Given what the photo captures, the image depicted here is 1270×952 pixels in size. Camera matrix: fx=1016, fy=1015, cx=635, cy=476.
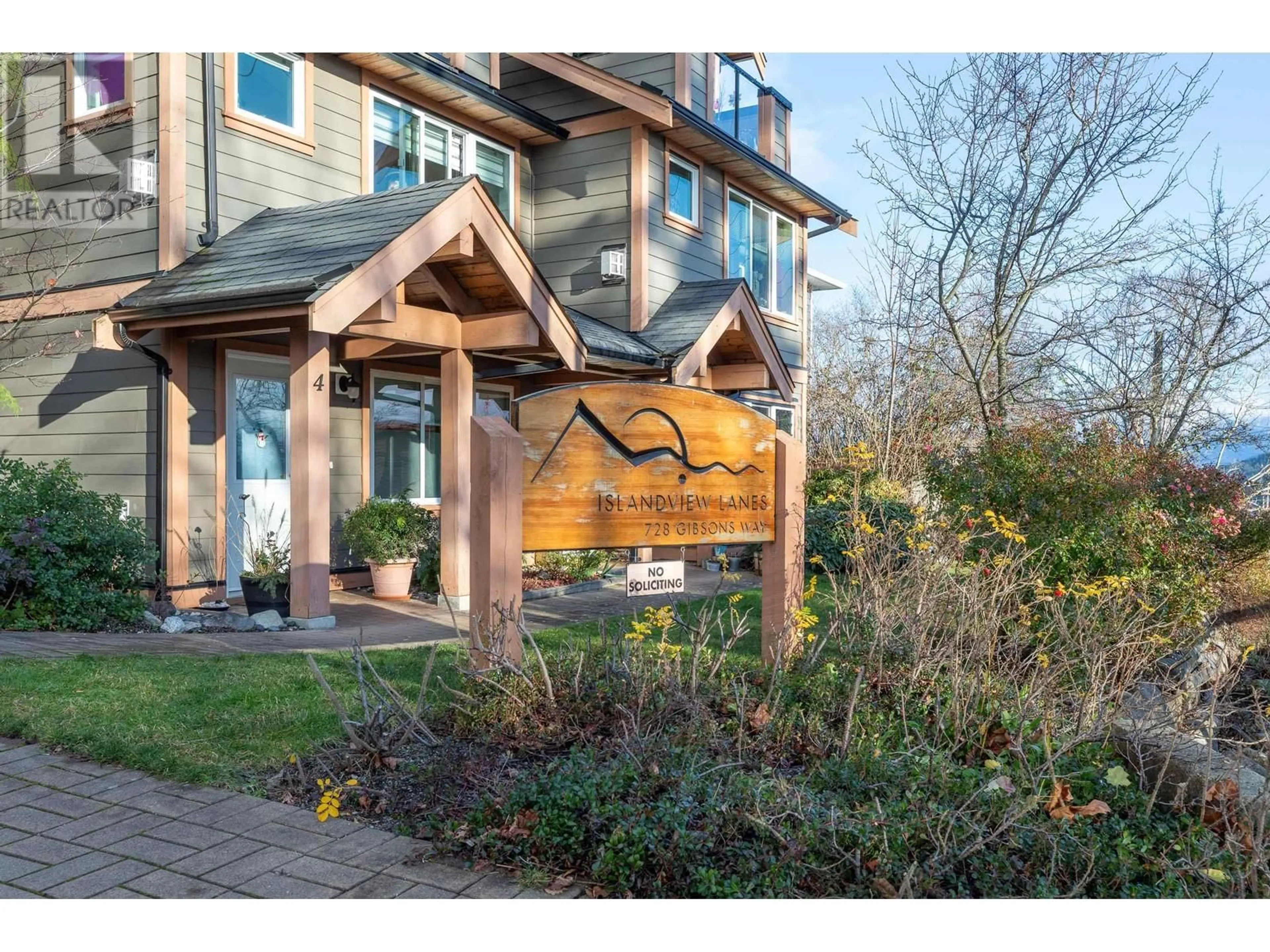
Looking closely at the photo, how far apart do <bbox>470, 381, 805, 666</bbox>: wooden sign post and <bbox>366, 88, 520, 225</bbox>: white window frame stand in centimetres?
567

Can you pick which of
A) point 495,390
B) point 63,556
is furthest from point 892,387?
point 63,556

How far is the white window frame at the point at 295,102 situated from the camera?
10.4 m

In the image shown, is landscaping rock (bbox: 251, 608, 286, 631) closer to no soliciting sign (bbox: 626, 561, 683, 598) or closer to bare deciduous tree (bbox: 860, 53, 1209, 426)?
no soliciting sign (bbox: 626, 561, 683, 598)

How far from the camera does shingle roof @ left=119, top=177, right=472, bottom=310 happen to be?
8.29 metres

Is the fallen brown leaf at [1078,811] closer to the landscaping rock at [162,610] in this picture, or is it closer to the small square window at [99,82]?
the landscaping rock at [162,610]

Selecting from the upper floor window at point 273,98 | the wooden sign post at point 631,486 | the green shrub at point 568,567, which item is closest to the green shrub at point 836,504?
the green shrub at point 568,567

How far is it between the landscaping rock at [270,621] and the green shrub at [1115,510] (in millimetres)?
5711

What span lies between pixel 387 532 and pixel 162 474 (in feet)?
7.48

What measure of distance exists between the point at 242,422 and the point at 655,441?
237 inches

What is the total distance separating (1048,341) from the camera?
12992 millimetres

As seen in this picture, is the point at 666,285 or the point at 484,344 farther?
the point at 666,285

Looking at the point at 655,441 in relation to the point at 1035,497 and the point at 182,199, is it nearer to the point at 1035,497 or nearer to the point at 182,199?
the point at 1035,497
